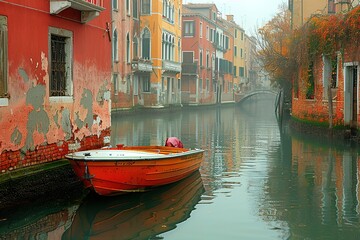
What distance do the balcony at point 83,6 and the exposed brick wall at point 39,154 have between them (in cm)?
244

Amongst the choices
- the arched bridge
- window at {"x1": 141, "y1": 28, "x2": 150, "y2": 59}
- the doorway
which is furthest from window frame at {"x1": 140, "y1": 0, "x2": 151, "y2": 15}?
the arched bridge

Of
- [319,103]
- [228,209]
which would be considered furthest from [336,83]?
[228,209]

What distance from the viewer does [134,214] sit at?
9.22 metres

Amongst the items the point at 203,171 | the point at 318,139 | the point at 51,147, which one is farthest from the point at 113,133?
the point at 51,147

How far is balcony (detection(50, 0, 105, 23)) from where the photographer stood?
9945mm

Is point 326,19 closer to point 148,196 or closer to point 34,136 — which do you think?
point 148,196

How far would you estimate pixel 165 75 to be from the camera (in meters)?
44.4

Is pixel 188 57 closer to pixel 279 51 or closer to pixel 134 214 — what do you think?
pixel 279 51

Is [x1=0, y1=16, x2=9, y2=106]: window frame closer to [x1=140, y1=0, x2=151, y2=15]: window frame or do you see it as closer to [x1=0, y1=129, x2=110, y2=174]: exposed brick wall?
[x1=0, y1=129, x2=110, y2=174]: exposed brick wall

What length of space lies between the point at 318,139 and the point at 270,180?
921 cm

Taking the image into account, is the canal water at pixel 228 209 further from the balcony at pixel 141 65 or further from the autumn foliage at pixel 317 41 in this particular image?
the balcony at pixel 141 65

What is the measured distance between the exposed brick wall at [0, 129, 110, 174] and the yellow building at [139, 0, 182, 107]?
29.2 metres

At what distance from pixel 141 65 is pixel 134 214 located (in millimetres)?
29759

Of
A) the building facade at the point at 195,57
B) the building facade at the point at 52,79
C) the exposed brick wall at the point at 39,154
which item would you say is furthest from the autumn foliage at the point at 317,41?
the building facade at the point at 195,57
